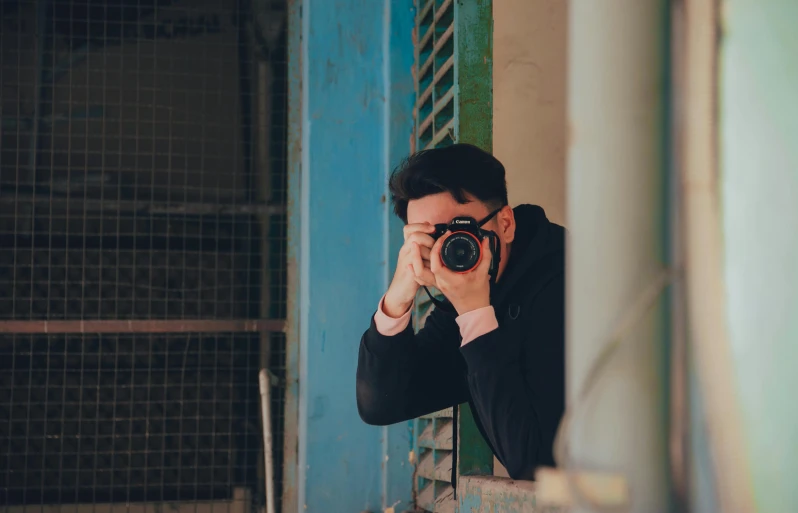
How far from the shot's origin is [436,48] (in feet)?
7.93

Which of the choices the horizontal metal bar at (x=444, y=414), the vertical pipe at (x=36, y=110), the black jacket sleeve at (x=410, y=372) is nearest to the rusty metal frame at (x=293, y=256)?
the horizontal metal bar at (x=444, y=414)

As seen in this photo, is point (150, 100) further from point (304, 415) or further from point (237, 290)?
point (304, 415)

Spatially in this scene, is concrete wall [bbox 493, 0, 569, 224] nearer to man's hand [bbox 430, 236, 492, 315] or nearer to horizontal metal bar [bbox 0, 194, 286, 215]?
man's hand [bbox 430, 236, 492, 315]

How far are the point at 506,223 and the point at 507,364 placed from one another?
0.36 meters

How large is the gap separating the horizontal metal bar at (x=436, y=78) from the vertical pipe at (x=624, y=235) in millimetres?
1733

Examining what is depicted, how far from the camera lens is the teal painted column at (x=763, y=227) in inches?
21.1

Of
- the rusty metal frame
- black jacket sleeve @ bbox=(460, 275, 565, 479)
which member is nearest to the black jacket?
black jacket sleeve @ bbox=(460, 275, 565, 479)

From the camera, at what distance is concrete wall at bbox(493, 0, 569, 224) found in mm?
2232

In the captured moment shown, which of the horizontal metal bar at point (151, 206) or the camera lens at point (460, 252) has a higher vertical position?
the horizontal metal bar at point (151, 206)

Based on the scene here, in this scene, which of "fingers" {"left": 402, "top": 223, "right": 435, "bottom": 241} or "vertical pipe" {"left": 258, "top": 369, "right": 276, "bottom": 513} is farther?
"vertical pipe" {"left": 258, "top": 369, "right": 276, "bottom": 513}

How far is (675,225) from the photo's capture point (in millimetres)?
542

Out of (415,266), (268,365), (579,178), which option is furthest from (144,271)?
(579,178)

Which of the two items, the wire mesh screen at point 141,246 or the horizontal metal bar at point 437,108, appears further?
the wire mesh screen at point 141,246

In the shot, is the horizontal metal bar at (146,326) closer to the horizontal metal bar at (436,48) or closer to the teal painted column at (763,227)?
the horizontal metal bar at (436,48)
